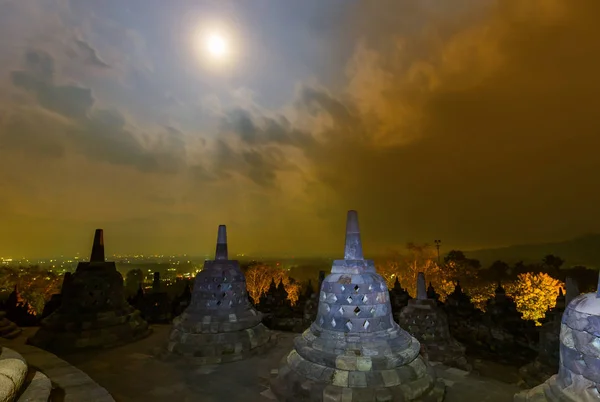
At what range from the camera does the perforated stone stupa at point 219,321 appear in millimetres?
→ 10977

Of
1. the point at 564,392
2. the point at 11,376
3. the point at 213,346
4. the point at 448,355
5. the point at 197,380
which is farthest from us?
the point at 448,355

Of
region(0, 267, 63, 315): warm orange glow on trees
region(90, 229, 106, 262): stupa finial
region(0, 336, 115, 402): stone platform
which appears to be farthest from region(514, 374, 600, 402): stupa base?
region(0, 267, 63, 315): warm orange glow on trees

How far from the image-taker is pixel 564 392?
16.0 ft

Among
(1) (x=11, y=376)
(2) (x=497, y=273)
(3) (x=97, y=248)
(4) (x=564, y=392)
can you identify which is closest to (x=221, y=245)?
(3) (x=97, y=248)

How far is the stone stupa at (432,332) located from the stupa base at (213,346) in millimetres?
8484

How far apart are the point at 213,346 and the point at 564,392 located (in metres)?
9.41

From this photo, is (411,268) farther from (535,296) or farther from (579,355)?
(579,355)

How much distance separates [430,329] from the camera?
16250mm

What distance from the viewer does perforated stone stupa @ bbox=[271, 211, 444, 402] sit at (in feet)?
22.5

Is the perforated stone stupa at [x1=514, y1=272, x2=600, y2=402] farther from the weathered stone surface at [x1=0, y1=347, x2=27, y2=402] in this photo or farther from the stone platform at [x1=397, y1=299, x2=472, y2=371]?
the stone platform at [x1=397, y1=299, x2=472, y2=371]

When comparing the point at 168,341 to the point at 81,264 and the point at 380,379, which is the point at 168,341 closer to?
the point at 81,264

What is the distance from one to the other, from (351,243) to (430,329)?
1113cm

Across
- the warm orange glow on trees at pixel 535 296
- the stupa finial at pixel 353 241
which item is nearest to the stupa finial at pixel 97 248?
the stupa finial at pixel 353 241

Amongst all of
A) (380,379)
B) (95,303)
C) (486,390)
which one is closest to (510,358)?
(486,390)
